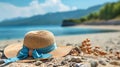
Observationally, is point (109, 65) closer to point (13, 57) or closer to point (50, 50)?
point (50, 50)

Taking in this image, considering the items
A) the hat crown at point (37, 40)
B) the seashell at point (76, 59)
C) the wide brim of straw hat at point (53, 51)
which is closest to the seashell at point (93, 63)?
the seashell at point (76, 59)

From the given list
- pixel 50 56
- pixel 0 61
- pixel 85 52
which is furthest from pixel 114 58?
pixel 0 61

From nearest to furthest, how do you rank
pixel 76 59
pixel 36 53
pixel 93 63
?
pixel 93 63, pixel 76 59, pixel 36 53

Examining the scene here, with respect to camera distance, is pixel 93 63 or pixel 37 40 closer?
pixel 93 63

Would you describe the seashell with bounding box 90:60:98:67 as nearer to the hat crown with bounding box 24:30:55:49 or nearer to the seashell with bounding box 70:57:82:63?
the seashell with bounding box 70:57:82:63

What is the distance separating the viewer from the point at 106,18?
106875 mm

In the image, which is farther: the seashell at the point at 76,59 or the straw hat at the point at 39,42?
the straw hat at the point at 39,42

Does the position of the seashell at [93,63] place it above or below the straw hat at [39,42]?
below

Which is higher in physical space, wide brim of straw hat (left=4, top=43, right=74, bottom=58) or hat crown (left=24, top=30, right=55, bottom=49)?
hat crown (left=24, top=30, right=55, bottom=49)

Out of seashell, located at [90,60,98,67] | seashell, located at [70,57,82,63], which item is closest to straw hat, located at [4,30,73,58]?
seashell, located at [70,57,82,63]

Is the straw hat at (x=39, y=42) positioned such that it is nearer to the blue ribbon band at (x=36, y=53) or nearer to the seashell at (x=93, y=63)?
the blue ribbon band at (x=36, y=53)

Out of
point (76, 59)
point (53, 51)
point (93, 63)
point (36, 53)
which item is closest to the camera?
point (93, 63)

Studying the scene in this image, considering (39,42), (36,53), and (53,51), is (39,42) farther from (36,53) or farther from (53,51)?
(53,51)

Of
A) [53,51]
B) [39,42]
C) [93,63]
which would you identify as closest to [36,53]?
[39,42]
